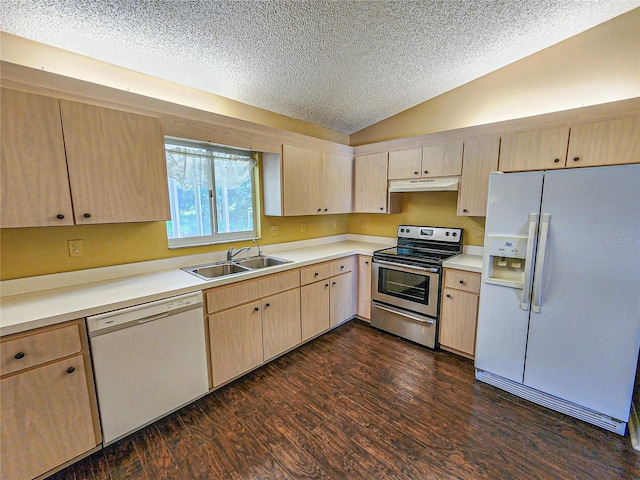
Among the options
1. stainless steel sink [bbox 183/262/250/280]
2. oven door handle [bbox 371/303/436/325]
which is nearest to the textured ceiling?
stainless steel sink [bbox 183/262/250/280]

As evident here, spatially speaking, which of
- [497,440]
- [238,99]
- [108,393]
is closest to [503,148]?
[497,440]

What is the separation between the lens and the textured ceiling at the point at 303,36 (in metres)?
1.63

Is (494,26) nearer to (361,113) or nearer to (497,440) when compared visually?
(361,113)

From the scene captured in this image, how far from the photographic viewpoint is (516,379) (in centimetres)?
213

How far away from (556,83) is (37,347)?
4213mm

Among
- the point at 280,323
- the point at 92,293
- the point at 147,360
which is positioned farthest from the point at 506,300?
the point at 92,293

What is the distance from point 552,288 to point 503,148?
130cm

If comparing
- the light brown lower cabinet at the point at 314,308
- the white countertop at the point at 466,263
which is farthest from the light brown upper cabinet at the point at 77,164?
the white countertop at the point at 466,263

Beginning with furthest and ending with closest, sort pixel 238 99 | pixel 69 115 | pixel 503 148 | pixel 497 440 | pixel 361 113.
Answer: pixel 361 113 < pixel 238 99 < pixel 503 148 < pixel 497 440 < pixel 69 115

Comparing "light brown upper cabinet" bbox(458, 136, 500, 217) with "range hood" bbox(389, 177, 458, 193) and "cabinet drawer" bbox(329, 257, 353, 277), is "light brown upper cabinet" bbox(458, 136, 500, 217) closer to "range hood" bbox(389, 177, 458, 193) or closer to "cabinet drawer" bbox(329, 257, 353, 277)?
"range hood" bbox(389, 177, 458, 193)

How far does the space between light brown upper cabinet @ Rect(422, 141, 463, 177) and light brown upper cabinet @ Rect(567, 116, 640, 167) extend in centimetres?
85

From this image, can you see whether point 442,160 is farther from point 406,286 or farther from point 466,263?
point 406,286

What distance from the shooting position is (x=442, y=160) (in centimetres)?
284

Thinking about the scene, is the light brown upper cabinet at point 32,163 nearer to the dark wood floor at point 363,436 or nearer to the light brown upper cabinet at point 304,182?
the dark wood floor at point 363,436
